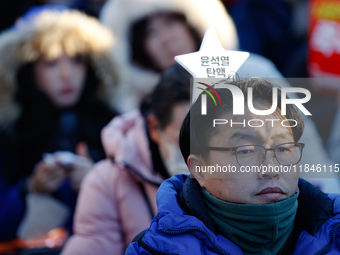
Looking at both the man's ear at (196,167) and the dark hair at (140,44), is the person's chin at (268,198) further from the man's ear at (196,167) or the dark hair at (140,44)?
the dark hair at (140,44)

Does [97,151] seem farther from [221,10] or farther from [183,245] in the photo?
[183,245]

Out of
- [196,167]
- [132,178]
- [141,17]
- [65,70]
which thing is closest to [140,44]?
[141,17]

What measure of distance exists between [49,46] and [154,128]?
113cm

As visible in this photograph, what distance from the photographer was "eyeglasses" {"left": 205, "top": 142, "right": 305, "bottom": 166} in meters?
0.87

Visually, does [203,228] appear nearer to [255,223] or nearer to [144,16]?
[255,223]

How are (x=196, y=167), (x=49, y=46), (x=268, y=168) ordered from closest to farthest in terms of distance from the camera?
(x=268, y=168) < (x=196, y=167) < (x=49, y=46)

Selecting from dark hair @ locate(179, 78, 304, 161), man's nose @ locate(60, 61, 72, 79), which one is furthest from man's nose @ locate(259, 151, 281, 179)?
man's nose @ locate(60, 61, 72, 79)

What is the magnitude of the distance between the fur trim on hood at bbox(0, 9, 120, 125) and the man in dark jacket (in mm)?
1705

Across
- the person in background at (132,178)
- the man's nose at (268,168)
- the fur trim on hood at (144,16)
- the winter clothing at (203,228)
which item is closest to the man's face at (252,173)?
the man's nose at (268,168)

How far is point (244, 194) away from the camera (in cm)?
88

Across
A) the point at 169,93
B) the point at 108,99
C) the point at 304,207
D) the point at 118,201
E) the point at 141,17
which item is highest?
the point at 141,17

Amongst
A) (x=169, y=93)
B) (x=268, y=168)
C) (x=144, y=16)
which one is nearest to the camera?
(x=268, y=168)

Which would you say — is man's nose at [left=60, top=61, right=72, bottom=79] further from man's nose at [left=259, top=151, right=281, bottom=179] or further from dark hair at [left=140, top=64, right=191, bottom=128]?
Result: man's nose at [left=259, top=151, right=281, bottom=179]

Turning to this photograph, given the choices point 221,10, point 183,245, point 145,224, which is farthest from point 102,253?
point 221,10
